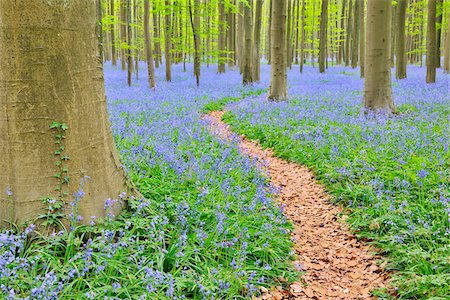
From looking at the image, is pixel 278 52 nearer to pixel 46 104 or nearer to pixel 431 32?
pixel 431 32

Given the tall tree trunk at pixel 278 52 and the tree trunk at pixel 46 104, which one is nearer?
the tree trunk at pixel 46 104

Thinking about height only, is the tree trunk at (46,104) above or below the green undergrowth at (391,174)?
above

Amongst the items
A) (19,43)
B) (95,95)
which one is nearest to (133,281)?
(95,95)

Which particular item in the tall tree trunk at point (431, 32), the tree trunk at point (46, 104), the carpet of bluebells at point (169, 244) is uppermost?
the tall tree trunk at point (431, 32)

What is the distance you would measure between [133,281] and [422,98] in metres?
12.4

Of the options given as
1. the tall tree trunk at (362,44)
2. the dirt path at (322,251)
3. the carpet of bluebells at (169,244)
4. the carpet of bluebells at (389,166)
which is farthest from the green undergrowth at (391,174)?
the tall tree trunk at (362,44)

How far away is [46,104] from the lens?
326cm

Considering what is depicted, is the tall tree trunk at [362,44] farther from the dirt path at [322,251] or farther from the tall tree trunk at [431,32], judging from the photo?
the dirt path at [322,251]

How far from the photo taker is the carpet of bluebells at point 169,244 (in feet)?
9.67

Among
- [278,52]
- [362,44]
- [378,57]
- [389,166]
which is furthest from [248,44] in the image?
[389,166]

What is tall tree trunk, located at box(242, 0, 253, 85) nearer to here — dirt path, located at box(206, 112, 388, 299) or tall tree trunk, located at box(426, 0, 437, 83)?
tall tree trunk, located at box(426, 0, 437, 83)

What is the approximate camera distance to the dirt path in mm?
3848

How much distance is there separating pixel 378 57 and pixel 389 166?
5.18 m

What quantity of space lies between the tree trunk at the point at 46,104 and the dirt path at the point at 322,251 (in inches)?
88.4
